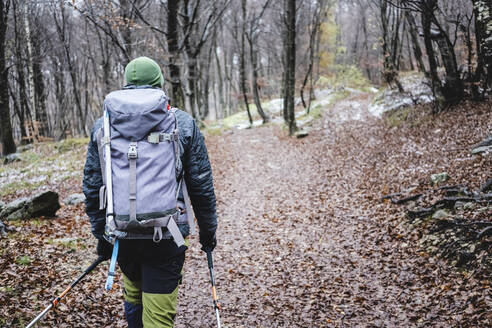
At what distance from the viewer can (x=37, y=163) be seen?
15461 millimetres

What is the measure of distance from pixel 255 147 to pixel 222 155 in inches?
89.0

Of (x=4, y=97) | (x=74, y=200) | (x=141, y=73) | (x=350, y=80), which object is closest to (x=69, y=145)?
(x=4, y=97)

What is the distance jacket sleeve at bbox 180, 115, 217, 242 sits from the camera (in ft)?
8.86

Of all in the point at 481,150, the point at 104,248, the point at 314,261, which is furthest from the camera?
the point at 481,150

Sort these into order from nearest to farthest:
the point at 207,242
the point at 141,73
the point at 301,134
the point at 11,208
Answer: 1. the point at 141,73
2. the point at 207,242
3. the point at 11,208
4. the point at 301,134

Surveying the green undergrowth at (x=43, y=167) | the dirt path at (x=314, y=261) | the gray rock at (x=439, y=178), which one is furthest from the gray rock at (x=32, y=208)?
the gray rock at (x=439, y=178)

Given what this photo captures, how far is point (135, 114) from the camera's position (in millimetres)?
2355

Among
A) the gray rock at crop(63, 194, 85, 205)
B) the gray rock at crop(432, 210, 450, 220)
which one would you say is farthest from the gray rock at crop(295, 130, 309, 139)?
the gray rock at crop(432, 210, 450, 220)

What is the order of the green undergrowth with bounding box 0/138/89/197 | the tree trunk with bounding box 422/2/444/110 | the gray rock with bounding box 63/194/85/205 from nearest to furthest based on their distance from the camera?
the gray rock with bounding box 63/194/85/205
the tree trunk with bounding box 422/2/444/110
the green undergrowth with bounding box 0/138/89/197

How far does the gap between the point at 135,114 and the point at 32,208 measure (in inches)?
260

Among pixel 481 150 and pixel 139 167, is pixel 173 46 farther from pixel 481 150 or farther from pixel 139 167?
pixel 139 167

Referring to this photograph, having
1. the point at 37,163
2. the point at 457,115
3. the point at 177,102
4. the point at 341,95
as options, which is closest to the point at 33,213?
the point at 177,102

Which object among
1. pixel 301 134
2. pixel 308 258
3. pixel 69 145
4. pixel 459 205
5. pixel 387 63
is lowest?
pixel 308 258

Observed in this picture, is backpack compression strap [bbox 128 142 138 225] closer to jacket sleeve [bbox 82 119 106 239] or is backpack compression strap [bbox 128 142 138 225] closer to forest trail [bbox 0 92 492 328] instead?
jacket sleeve [bbox 82 119 106 239]
